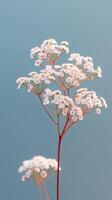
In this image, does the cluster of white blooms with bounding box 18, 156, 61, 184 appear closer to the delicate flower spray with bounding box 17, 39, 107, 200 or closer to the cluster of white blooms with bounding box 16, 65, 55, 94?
the delicate flower spray with bounding box 17, 39, 107, 200

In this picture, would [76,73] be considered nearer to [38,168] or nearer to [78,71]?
[78,71]

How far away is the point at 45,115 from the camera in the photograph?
2057 mm

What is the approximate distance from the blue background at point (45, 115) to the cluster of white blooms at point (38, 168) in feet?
2.70

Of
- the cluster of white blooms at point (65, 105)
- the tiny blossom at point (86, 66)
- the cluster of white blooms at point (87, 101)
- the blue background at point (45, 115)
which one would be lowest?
the cluster of white blooms at point (65, 105)

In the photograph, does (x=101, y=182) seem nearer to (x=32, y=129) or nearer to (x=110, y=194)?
(x=110, y=194)

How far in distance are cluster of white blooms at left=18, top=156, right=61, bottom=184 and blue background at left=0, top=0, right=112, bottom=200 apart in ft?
2.70

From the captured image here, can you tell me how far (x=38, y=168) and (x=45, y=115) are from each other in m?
0.90

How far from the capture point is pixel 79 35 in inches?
82.7

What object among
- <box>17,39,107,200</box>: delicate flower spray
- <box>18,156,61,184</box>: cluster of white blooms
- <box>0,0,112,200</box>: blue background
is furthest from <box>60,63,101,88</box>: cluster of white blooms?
<box>0,0,112,200</box>: blue background

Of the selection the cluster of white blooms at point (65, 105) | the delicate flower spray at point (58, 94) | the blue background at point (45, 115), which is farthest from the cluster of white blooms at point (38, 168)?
the blue background at point (45, 115)

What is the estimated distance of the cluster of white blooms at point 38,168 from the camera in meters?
1.17

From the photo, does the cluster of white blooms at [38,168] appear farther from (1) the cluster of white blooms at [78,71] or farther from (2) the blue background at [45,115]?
(2) the blue background at [45,115]

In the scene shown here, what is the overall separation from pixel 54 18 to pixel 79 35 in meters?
0.15

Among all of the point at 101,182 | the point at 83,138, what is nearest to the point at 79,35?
the point at 83,138
